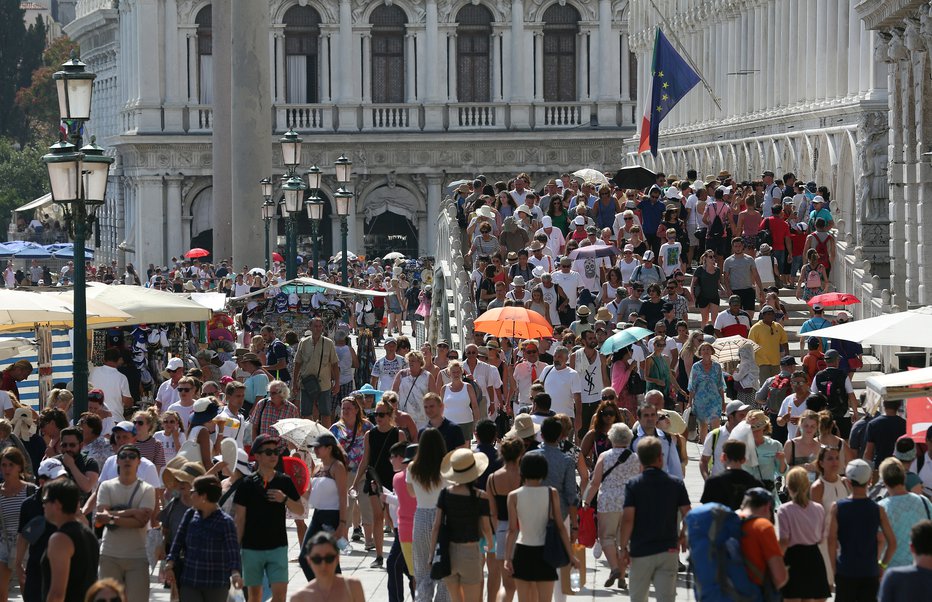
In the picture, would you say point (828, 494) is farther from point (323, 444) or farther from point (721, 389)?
point (721, 389)

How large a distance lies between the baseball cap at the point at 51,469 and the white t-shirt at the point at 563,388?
604cm

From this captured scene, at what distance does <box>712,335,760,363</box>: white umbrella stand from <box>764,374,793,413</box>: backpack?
7.11ft

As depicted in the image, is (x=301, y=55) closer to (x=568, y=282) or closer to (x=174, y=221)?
(x=174, y=221)

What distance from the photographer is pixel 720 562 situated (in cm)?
1058

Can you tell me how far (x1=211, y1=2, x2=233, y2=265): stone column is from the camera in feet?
133

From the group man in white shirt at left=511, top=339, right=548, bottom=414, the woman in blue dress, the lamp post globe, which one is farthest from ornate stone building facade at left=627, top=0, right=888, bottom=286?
the lamp post globe

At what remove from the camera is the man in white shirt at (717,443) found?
14516 mm

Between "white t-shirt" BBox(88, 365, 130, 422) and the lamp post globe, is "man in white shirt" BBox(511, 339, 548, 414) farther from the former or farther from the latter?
the lamp post globe

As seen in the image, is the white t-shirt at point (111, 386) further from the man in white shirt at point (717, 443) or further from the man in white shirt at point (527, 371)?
the man in white shirt at point (717, 443)

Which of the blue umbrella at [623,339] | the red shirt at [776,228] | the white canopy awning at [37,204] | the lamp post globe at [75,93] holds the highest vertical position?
the white canopy awning at [37,204]

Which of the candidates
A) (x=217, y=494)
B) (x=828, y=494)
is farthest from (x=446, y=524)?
(x=828, y=494)

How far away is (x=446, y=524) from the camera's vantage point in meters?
12.2

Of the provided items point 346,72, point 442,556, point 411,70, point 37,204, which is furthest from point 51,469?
point 37,204

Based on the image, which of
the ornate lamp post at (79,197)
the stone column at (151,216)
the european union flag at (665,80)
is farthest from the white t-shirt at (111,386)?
the stone column at (151,216)
